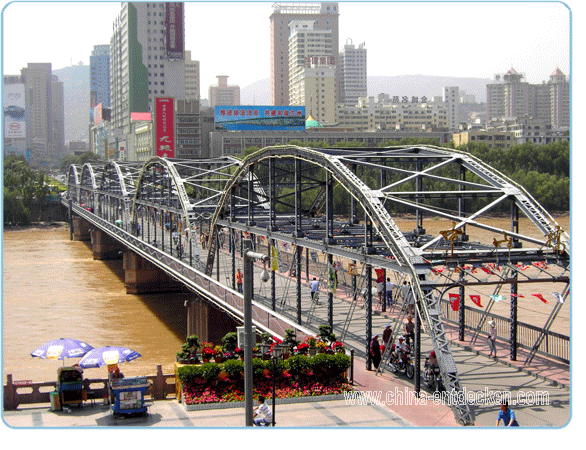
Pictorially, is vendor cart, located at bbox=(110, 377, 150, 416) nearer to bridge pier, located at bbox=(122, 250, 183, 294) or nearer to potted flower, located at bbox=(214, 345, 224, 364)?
potted flower, located at bbox=(214, 345, 224, 364)

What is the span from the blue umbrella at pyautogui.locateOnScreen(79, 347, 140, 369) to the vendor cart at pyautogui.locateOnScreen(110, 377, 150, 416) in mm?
1371

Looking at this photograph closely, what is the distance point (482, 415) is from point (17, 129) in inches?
6401

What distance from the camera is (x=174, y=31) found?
18050 centimetres

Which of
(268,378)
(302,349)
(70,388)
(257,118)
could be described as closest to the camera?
(70,388)

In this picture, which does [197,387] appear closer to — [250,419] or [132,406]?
[132,406]

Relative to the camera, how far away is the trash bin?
68.2 feet

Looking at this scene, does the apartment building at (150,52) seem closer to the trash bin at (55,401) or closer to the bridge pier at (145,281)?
the bridge pier at (145,281)

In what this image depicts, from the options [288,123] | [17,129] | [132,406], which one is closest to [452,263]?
[132,406]

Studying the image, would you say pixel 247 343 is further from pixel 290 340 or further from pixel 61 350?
pixel 61 350

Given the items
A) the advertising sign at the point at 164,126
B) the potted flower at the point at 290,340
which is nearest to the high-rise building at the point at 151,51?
the advertising sign at the point at 164,126

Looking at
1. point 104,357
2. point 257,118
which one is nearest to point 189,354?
point 104,357

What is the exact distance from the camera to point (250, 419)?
50.0 feet

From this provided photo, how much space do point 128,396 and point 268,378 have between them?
4057 millimetres

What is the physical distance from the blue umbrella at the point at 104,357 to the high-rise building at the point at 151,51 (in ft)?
535
